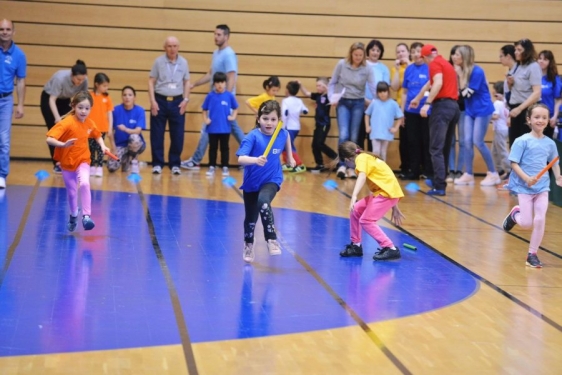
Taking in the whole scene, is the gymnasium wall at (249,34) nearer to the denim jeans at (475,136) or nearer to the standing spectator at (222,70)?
the standing spectator at (222,70)

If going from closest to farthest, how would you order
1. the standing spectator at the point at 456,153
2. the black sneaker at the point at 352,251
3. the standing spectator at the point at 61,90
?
the black sneaker at the point at 352,251
the standing spectator at the point at 61,90
the standing spectator at the point at 456,153

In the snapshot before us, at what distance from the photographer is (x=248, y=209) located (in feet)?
24.3

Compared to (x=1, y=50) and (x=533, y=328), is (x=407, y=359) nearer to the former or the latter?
(x=533, y=328)

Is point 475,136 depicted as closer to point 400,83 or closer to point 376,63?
point 400,83

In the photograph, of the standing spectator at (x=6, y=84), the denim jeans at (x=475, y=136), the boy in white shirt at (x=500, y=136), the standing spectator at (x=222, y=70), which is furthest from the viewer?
the boy in white shirt at (x=500, y=136)

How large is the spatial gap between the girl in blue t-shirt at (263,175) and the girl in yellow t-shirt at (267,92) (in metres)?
6.42

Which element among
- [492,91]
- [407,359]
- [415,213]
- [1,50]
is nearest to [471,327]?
[407,359]

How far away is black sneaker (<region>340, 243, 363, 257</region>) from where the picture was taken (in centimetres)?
773

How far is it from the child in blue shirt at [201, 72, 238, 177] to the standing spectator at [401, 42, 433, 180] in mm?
2608

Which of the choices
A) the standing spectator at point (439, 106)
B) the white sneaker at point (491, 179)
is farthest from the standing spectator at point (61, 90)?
the white sneaker at point (491, 179)

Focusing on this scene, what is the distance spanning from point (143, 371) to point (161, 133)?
29.8 feet

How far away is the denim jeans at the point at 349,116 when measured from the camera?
13367 mm

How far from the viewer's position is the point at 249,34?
14.5 m

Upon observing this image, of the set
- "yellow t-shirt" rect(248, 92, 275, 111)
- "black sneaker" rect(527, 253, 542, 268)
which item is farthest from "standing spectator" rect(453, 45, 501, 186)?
"black sneaker" rect(527, 253, 542, 268)
